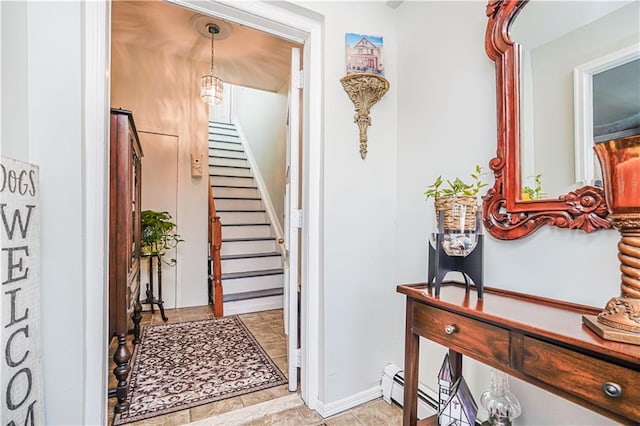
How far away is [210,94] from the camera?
3400mm

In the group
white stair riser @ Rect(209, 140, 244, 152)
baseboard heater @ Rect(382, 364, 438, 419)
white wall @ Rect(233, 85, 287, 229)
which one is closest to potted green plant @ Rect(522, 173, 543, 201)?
baseboard heater @ Rect(382, 364, 438, 419)

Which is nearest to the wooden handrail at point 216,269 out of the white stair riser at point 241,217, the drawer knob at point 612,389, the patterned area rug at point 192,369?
the patterned area rug at point 192,369

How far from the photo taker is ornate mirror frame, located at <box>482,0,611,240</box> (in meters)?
1.22

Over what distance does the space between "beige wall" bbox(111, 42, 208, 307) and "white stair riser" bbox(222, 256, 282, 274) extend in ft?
0.96

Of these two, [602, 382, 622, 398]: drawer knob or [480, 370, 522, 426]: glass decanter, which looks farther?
[480, 370, 522, 426]: glass decanter

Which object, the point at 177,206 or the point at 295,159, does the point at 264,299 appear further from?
the point at 295,159

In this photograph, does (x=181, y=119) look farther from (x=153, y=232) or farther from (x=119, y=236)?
(x=119, y=236)

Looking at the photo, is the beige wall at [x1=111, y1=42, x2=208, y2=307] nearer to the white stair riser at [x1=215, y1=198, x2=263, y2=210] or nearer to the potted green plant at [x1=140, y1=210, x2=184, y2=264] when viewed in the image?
the potted green plant at [x1=140, y1=210, x2=184, y2=264]

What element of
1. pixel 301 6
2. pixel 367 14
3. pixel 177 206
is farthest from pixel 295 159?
pixel 177 206

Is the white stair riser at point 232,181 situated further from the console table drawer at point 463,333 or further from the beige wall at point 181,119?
the console table drawer at point 463,333

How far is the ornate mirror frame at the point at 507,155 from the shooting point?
4.01 ft

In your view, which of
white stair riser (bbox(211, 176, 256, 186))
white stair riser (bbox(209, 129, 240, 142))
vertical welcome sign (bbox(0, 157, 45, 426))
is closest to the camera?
vertical welcome sign (bbox(0, 157, 45, 426))

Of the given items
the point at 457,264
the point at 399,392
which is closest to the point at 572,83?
the point at 457,264

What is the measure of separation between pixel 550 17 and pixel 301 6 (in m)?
1.15
